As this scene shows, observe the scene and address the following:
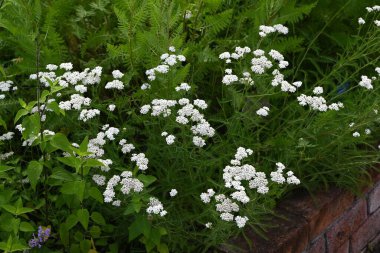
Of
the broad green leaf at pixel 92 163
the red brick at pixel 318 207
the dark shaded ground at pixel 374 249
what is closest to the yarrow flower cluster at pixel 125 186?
the broad green leaf at pixel 92 163

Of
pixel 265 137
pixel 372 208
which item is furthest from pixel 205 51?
pixel 372 208

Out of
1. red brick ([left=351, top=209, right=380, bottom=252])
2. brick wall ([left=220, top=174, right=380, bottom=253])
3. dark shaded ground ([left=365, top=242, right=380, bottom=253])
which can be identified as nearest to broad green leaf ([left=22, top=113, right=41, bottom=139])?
brick wall ([left=220, top=174, right=380, bottom=253])

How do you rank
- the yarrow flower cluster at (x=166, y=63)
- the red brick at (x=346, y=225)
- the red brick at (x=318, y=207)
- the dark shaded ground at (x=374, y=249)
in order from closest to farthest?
1. the yarrow flower cluster at (x=166, y=63)
2. the red brick at (x=318, y=207)
3. the red brick at (x=346, y=225)
4. the dark shaded ground at (x=374, y=249)

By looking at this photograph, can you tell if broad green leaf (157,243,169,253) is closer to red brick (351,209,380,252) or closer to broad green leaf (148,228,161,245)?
broad green leaf (148,228,161,245)

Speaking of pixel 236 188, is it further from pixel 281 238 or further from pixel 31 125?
pixel 31 125

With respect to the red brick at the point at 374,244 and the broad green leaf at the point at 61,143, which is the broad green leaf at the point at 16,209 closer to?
the broad green leaf at the point at 61,143

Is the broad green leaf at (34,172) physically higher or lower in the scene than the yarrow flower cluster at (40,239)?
higher
